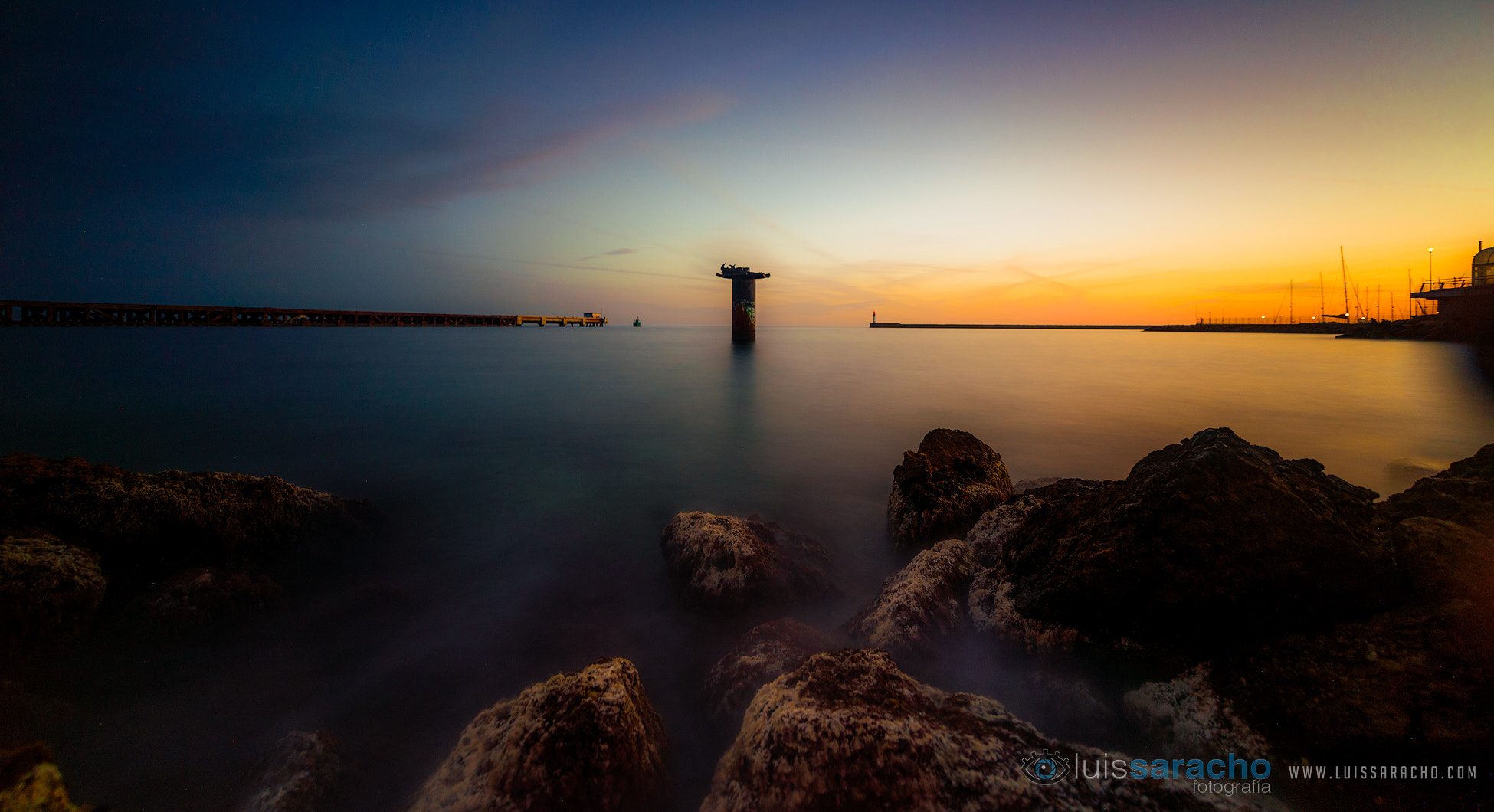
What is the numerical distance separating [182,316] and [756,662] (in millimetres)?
66434

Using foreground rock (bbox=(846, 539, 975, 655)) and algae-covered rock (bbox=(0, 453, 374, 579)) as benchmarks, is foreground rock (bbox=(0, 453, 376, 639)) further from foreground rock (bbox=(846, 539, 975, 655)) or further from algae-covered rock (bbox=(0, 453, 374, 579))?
foreground rock (bbox=(846, 539, 975, 655))

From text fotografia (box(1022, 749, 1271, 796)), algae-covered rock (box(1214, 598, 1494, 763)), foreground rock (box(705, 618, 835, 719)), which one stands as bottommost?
foreground rock (box(705, 618, 835, 719))

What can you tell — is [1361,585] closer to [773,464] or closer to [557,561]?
[557,561]

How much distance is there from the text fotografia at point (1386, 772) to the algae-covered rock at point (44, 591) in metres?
6.47

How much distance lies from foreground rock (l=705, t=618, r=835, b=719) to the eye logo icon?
129cm

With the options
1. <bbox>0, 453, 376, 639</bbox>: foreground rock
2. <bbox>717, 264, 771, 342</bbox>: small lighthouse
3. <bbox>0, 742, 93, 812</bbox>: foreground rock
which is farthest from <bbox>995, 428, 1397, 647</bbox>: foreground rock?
<bbox>717, 264, 771, 342</bbox>: small lighthouse

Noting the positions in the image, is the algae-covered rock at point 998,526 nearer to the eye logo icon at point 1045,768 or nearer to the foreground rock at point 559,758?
the eye logo icon at point 1045,768

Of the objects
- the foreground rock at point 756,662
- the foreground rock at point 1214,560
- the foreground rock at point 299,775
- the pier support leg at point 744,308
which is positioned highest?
A: the pier support leg at point 744,308

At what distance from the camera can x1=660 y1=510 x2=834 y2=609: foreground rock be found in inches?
159

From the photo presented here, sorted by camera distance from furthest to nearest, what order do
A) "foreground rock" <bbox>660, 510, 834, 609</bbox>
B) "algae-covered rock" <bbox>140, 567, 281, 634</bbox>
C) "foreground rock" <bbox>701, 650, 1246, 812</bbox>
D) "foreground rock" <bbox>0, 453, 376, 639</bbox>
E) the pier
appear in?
the pier → "foreground rock" <bbox>660, 510, 834, 609</bbox> → "algae-covered rock" <bbox>140, 567, 281, 634</bbox> → "foreground rock" <bbox>0, 453, 376, 639</bbox> → "foreground rock" <bbox>701, 650, 1246, 812</bbox>

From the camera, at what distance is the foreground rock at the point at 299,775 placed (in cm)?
237

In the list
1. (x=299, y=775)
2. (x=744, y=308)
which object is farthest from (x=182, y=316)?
(x=299, y=775)

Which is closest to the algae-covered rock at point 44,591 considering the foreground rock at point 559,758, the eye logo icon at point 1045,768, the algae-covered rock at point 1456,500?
the foreground rock at point 559,758

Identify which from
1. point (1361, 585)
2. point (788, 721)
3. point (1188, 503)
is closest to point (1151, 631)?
point (1188, 503)
